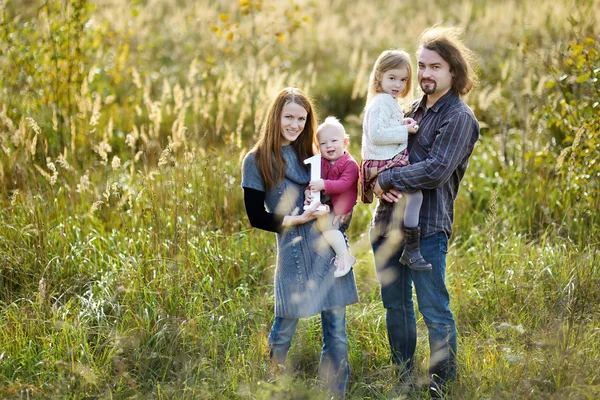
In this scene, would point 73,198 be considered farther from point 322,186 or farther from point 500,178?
point 500,178

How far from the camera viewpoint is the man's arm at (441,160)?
363 cm

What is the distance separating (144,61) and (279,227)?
8327 millimetres

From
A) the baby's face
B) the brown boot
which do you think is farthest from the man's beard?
the brown boot

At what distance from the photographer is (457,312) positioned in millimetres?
4852

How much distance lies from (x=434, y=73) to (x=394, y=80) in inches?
8.5

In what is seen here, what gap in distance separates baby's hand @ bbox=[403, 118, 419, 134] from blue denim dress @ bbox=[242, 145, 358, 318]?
0.60 metres

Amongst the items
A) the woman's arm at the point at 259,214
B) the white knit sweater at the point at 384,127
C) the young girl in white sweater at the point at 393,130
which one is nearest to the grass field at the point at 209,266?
the young girl in white sweater at the point at 393,130

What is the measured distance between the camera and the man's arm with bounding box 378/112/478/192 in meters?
3.63

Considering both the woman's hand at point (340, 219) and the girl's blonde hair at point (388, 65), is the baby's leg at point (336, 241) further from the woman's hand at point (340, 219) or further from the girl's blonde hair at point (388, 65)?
the girl's blonde hair at point (388, 65)

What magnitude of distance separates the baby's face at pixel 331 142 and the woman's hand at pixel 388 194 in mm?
271

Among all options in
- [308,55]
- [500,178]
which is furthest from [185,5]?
[500,178]

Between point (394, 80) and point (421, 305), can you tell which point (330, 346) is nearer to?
point (421, 305)

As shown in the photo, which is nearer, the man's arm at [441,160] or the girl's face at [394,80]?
the man's arm at [441,160]

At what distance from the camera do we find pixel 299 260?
3.77 m
